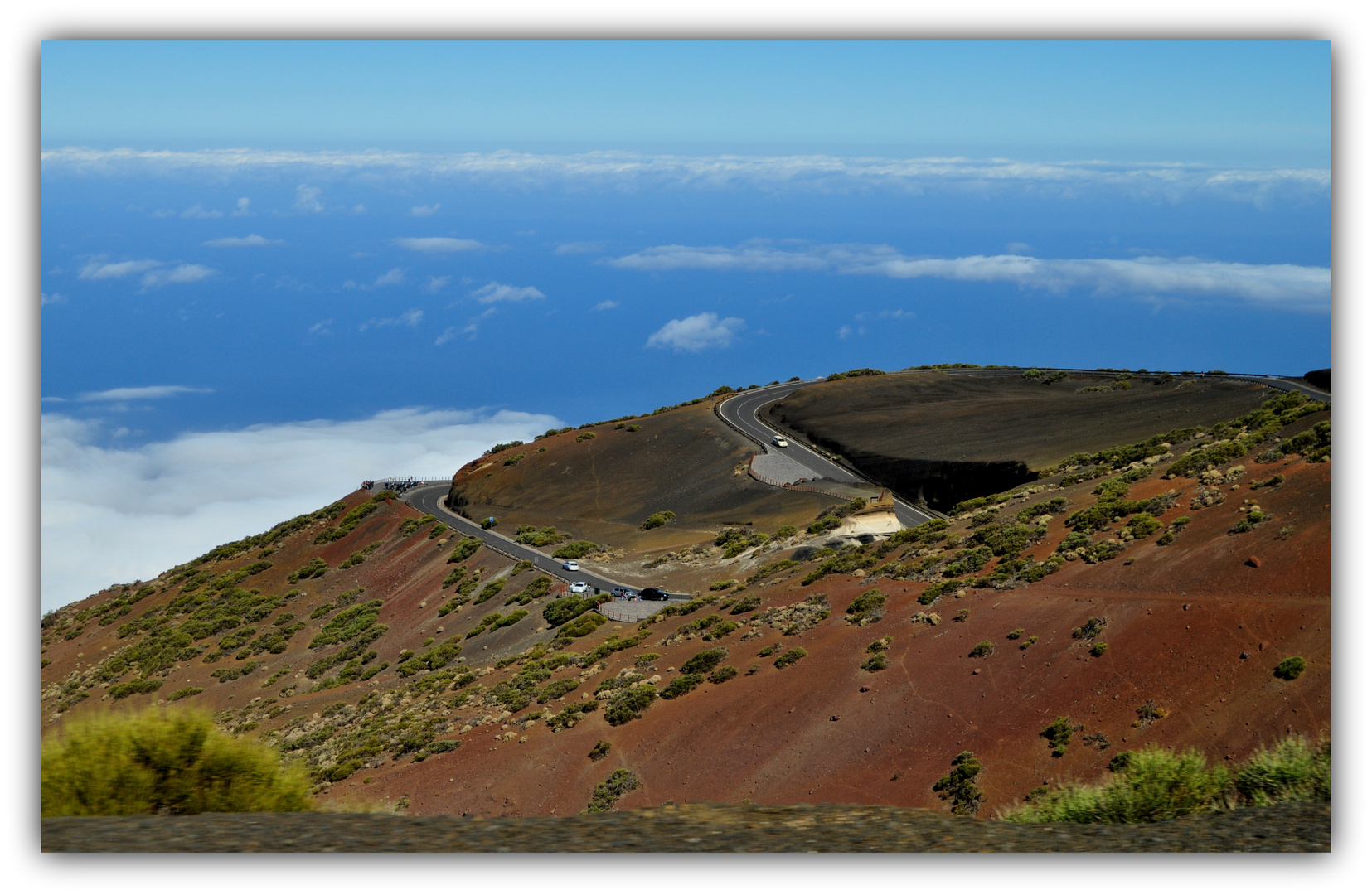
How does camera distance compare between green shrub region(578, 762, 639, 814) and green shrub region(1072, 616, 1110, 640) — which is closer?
green shrub region(1072, 616, 1110, 640)

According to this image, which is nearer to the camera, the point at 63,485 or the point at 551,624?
the point at 63,485

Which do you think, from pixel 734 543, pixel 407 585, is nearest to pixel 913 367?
pixel 734 543

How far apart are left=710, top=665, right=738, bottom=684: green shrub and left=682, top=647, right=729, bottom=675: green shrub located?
2.37 feet

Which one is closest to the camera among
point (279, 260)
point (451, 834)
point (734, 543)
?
point (451, 834)

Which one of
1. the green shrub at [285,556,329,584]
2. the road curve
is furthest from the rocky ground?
the green shrub at [285,556,329,584]

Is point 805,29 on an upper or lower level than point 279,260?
lower

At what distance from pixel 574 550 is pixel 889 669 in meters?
32.6

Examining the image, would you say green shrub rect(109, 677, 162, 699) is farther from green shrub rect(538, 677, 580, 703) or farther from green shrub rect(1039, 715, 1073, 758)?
green shrub rect(1039, 715, 1073, 758)

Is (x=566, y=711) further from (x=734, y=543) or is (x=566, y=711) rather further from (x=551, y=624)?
(x=734, y=543)

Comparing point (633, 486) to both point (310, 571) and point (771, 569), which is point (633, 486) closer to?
point (310, 571)

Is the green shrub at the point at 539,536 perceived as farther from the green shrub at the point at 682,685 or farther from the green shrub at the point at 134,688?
the green shrub at the point at 682,685

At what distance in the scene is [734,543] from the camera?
50.7 meters

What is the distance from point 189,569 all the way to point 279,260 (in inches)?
4121

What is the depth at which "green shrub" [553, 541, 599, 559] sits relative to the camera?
176 ft
